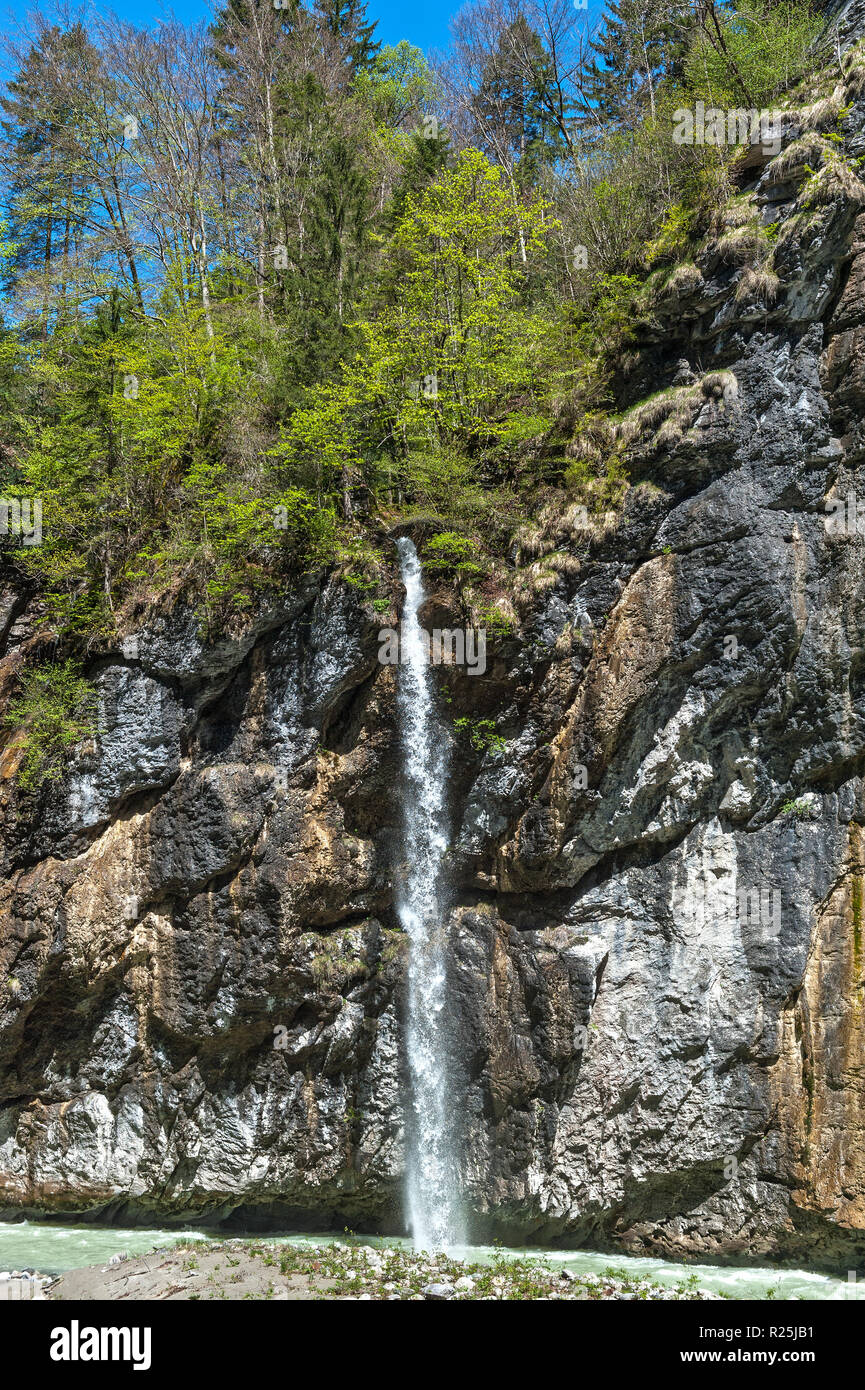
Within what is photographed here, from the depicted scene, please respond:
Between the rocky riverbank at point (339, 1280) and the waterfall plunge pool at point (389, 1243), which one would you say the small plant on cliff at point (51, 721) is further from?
the rocky riverbank at point (339, 1280)

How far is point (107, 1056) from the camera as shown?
12.6 m

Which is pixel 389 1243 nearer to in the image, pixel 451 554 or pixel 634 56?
pixel 451 554

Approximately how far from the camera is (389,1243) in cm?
1159

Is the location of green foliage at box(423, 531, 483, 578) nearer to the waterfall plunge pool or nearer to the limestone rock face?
the limestone rock face

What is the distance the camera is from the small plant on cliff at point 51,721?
13.5 meters

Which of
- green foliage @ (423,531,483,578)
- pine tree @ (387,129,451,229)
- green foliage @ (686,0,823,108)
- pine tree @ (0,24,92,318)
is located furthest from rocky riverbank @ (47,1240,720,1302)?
pine tree @ (0,24,92,318)

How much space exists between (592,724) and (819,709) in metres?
2.78

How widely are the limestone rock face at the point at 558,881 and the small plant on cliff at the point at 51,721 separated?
289mm

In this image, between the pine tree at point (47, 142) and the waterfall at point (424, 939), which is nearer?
the waterfall at point (424, 939)

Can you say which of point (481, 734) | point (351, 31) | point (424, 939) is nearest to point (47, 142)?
point (351, 31)

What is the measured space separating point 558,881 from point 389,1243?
17.2 feet

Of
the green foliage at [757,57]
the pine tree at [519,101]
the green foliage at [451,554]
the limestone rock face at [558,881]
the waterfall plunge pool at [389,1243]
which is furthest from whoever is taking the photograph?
the pine tree at [519,101]

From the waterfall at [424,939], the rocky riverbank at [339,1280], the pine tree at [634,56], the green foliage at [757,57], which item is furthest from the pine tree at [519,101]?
the rocky riverbank at [339,1280]
